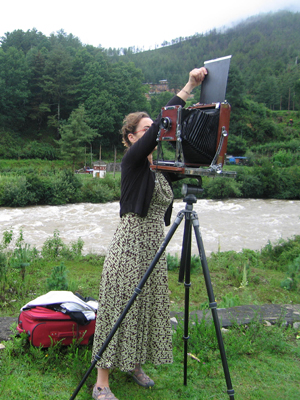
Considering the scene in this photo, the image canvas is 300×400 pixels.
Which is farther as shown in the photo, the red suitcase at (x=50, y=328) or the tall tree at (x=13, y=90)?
the tall tree at (x=13, y=90)

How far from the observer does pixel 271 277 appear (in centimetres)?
693

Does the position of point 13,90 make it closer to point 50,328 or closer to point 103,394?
point 50,328

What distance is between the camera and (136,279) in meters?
2.36

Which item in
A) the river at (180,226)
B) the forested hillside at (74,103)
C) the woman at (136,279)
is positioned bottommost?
the river at (180,226)

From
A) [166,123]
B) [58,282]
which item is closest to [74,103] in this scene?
[58,282]

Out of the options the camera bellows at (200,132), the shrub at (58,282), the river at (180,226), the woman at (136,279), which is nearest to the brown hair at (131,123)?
the woman at (136,279)

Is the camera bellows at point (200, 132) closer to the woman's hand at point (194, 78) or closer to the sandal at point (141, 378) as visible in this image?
the woman's hand at point (194, 78)

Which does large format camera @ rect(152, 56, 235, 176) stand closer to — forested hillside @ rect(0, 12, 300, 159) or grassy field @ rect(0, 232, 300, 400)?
grassy field @ rect(0, 232, 300, 400)

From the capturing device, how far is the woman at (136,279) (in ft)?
7.70

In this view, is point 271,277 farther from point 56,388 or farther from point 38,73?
point 38,73

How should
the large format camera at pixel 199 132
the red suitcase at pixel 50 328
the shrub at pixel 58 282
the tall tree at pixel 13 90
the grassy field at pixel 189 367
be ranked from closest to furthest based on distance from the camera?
the large format camera at pixel 199 132, the grassy field at pixel 189 367, the red suitcase at pixel 50 328, the shrub at pixel 58 282, the tall tree at pixel 13 90

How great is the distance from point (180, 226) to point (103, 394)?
1316 cm

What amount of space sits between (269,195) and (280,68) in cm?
8761

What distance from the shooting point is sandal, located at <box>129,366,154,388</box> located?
8.23 feet
